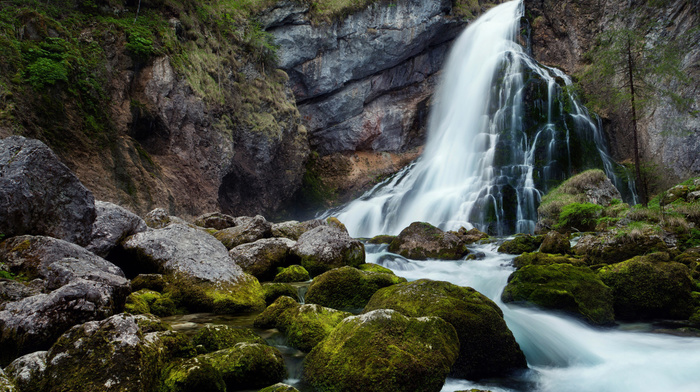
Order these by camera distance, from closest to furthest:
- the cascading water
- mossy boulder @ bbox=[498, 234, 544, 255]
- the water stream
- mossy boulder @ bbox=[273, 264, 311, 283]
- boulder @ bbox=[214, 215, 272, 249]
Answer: the water stream, mossy boulder @ bbox=[273, 264, 311, 283], boulder @ bbox=[214, 215, 272, 249], mossy boulder @ bbox=[498, 234, 544, 255], the cascading water

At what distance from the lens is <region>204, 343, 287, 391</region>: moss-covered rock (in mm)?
3639

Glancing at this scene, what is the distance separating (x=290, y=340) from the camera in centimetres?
491

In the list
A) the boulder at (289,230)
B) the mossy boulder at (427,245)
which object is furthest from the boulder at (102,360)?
the mossy boulder at (427,245)

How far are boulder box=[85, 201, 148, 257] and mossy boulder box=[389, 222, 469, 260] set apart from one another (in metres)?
8.16

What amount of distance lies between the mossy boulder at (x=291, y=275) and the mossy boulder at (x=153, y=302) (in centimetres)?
269

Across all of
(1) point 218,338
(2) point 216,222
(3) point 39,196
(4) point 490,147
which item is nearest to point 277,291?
(1) point 218,338

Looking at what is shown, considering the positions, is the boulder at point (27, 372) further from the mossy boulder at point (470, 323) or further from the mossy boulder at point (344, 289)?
the mossy boulder at point (344, 289)

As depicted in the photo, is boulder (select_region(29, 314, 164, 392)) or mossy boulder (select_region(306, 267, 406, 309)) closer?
boulder (select_region(29, 314, 164, 392))

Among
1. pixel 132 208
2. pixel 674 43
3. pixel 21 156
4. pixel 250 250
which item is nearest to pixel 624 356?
pixel 250 250

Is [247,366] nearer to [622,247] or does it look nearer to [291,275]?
[291,275]

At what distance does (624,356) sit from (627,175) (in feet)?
63.8

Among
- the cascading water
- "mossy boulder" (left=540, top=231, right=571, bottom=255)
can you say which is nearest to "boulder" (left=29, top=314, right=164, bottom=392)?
"mossy boulder" (left=540, top=231, right=571, bottom=255)

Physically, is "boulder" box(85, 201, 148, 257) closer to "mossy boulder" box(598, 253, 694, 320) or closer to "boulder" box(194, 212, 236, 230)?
"boulder" box(194, 212, 236, 230)

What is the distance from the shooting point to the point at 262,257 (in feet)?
29.3
